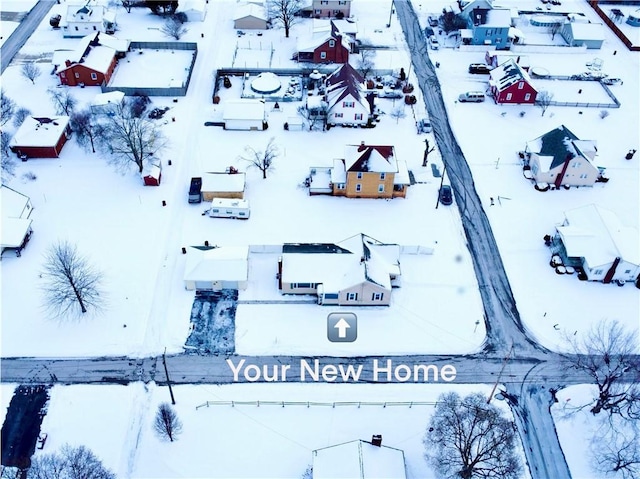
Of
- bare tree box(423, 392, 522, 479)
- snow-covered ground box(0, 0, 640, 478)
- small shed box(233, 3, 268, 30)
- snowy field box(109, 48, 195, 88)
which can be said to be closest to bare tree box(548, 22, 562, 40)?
snow-covered ground box(0, 0, 640, 478)

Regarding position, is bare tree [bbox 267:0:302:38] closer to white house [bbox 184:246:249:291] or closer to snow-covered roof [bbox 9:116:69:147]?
snow-covered roof [bbox 9:116:69:147]

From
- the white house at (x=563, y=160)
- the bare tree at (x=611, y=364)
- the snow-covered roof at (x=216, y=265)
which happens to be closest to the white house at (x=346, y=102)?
the white house at (x=563, y=160)

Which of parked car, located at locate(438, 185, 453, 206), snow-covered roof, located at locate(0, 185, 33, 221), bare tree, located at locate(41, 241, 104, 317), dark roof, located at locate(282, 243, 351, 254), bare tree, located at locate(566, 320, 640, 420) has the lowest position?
bare tree, located at locate(566, 320, 640, 420)

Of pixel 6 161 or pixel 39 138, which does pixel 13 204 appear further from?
pixel 39 138

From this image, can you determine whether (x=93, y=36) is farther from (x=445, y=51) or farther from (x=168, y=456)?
(x=168, y=456)

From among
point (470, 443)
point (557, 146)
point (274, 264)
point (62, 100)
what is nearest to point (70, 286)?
point (274, 264)

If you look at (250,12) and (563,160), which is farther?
(250,12)

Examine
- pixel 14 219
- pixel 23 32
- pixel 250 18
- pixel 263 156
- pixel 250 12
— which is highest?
pixel 250 12
